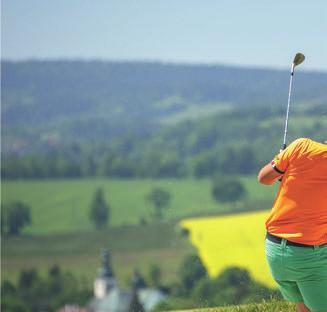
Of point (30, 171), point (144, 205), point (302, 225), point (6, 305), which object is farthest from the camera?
point (30, 171)

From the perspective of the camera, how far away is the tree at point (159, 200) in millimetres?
138625

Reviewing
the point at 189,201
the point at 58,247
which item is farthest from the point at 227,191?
the point at 58,247

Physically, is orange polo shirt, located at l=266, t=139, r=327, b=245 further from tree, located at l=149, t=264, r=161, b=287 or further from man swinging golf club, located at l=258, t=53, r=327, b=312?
tree, located at l=149, t=264, r=161, b=287

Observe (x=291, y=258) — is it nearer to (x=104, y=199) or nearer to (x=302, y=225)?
(x=302, y=225)

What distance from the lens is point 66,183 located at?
6437 inches

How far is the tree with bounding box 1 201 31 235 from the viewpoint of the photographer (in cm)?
13900

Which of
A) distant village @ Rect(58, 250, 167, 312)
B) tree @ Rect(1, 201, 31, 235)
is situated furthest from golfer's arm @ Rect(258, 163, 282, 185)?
tree @ Rect(1, 201, 31, 235)

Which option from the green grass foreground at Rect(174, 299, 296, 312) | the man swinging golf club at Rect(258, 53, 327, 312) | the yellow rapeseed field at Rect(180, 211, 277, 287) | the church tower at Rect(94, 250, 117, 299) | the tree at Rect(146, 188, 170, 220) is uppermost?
the man swinging golf club at Rect(258, 53, 327, 312)

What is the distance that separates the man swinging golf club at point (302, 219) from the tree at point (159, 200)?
425 feet

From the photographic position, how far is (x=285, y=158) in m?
5.90

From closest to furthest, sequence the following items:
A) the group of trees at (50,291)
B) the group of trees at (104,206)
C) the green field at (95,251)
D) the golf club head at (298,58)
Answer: the golf club head at (298,58), the group of trees at (50,291), the green field at (95,251), the group of trees at (104,206)

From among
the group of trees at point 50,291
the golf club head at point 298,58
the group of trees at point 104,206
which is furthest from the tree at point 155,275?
the golf club head at point 298,58

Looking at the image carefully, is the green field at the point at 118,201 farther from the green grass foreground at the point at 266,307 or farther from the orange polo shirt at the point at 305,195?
the orange polo shirt at the point at 305,195

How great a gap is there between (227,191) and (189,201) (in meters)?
5.32
